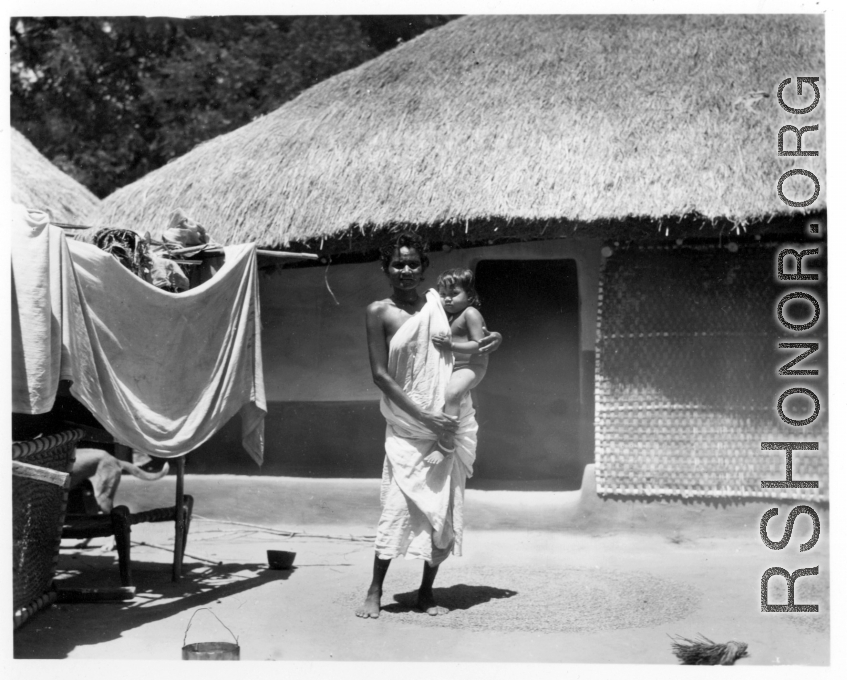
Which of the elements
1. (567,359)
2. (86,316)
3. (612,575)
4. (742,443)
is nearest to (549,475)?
(567,359)

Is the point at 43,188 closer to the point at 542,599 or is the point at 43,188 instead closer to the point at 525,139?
the point at 525,139

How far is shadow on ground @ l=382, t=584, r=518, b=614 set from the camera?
15.5 feet

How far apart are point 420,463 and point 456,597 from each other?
0.87 meters

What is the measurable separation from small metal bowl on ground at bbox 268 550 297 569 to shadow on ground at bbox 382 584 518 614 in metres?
0.89

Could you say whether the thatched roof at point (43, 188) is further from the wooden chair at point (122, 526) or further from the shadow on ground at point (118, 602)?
the wooden chair at point (122, 526)

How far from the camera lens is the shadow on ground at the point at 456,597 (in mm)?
4738

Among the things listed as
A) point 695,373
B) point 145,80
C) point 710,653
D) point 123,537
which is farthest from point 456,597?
point 145,80

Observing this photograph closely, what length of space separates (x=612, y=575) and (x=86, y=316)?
3.09 metres

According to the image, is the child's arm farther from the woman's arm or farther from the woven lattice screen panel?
the woven lattice screen panel

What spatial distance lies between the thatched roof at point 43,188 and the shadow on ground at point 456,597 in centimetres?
474

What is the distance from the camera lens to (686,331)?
21.3 ft

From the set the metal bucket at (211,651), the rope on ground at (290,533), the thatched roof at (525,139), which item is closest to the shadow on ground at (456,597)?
the metal bucket at (211,651)

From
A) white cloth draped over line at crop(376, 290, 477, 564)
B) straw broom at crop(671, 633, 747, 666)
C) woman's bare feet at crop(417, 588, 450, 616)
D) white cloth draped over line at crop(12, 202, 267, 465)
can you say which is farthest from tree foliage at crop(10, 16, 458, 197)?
straw broom at crop(671, 633, 747, 666)

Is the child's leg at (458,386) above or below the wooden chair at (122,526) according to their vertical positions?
above
